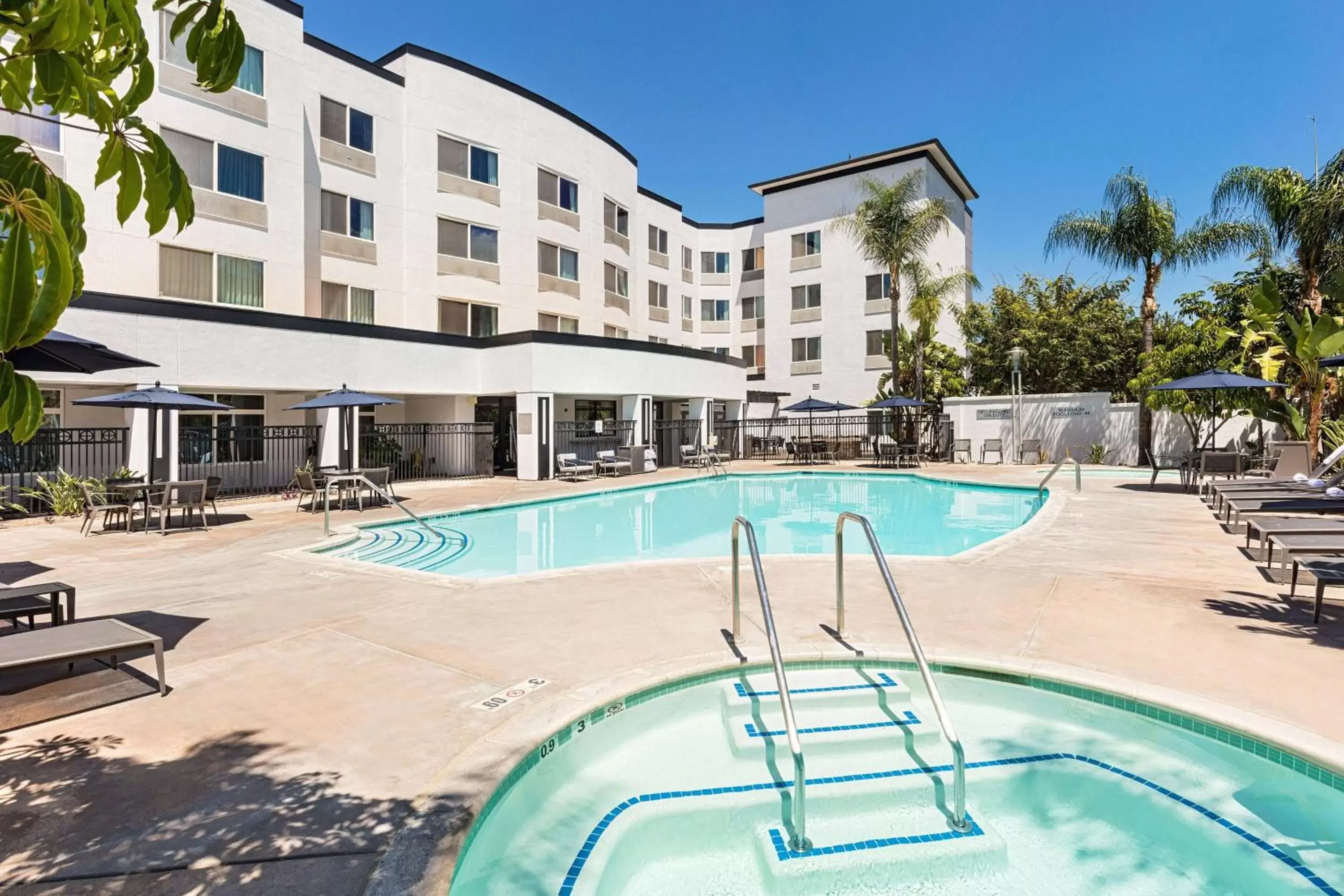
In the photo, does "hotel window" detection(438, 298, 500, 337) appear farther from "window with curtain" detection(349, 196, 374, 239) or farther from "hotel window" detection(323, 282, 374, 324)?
"window with curtain" detection(349, 196, 374, 239)

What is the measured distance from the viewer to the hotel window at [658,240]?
3800cm

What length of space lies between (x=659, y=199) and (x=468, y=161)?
44.9 ft

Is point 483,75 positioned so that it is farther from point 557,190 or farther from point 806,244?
point 806,244

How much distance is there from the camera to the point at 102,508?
1261 cm

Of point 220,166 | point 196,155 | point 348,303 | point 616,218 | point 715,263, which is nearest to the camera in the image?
point 196,155

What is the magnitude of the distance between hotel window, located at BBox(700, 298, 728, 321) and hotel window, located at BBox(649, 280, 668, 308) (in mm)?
4170

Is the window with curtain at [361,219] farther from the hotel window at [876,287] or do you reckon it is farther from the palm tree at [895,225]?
the hotel window at [876,287]

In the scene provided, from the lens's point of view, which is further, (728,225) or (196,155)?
(728,225)

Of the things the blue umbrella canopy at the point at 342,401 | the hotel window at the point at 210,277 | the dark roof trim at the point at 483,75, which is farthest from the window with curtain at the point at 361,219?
the blue umbrella canopy at the point at 342,401

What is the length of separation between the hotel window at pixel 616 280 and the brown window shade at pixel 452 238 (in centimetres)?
755

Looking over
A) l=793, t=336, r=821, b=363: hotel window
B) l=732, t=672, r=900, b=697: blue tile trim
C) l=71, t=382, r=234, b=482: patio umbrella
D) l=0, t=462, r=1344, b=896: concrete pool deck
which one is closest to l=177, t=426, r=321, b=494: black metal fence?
l=71, t=382, r=234, b=482: patio umbrella

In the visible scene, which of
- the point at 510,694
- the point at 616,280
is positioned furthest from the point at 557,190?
the point at 510,694

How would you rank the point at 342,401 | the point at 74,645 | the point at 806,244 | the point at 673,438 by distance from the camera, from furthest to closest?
the point at 806,244 → the point at 673,438 → the point at 342,401 → the point at 74,645

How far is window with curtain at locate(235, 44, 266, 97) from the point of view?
2031 centimetres
